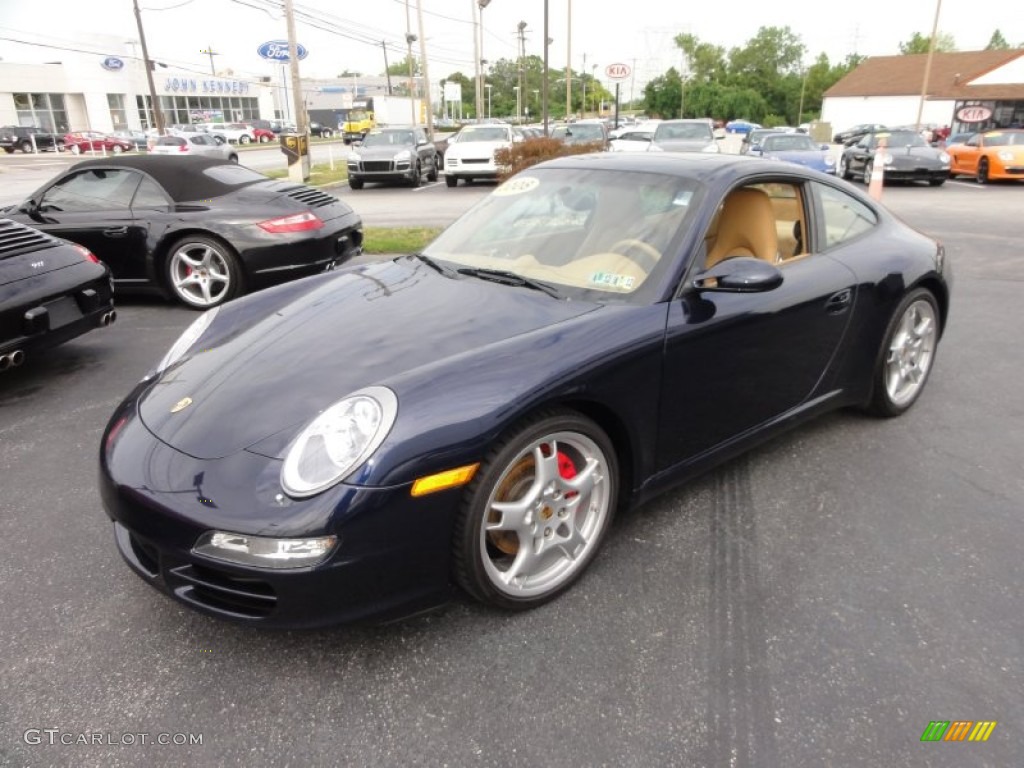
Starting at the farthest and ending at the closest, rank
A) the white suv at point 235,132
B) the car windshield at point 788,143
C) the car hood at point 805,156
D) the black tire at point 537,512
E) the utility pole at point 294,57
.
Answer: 1. the white suv at point 235,132
2. the utility pole at point 294,57
3. the car windshield at point 788,143
4. the car hood at point 805,156
5. the black tire at point 537,512

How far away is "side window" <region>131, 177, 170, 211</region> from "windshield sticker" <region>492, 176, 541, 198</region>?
419 cm

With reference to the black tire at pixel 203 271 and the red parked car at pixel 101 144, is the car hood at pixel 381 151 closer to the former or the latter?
the black tire at pixel 203 271

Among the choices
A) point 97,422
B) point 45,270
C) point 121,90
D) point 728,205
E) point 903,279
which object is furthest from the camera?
A: point 121,90

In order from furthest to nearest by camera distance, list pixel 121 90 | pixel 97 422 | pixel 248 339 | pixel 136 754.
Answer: pixel 121 90 → pixel 97 422 → pixel 248 339 → pixel 136 754

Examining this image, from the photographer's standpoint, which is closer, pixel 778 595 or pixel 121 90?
pixel 778 595

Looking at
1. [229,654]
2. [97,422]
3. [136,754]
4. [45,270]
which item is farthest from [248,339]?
[45,270]

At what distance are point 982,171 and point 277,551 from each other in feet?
72.0

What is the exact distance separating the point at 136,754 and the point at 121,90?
6876 cm

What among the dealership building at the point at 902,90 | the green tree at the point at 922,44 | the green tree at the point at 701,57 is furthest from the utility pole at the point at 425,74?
the green tree at the point at 922,44

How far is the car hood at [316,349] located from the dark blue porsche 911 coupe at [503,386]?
0.04 feet

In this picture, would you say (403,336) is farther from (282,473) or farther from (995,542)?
(995,542)

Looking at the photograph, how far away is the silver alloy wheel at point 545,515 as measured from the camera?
228 centimetres

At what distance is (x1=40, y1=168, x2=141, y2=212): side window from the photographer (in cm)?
658

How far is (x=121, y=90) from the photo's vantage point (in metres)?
58.6
